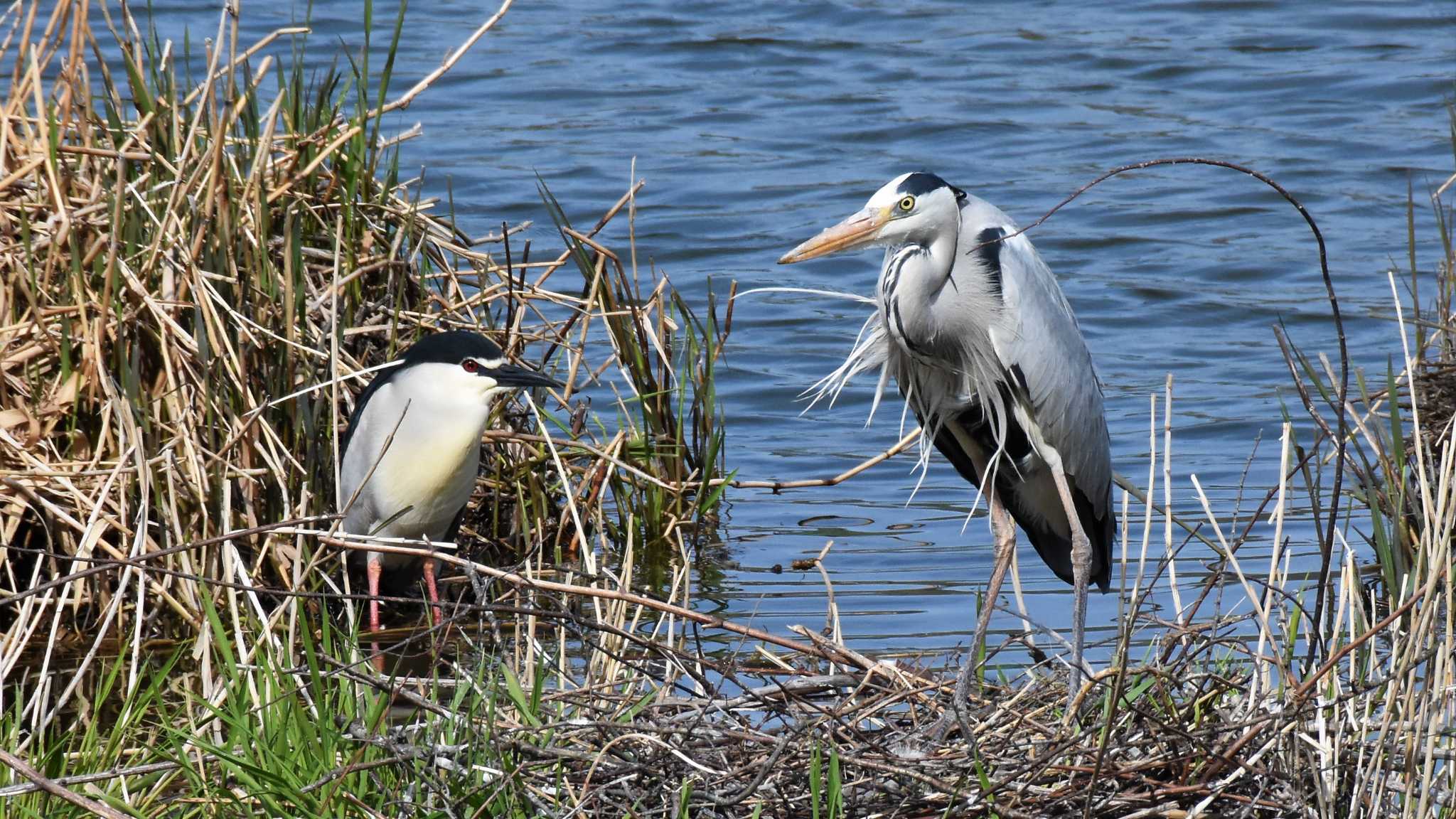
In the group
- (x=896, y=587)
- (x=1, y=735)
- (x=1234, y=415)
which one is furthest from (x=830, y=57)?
(x=1, y=735)

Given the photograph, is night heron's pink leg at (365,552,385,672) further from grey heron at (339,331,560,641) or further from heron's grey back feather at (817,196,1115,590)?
heron's grey back feather at (817,196,1115,590)

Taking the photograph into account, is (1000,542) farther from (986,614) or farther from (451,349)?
(451,349)

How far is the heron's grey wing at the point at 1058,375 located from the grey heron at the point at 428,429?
4.24 ft

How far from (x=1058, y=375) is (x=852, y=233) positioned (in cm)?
79

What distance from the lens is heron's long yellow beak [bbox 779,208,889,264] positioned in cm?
446

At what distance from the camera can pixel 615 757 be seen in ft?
11.1

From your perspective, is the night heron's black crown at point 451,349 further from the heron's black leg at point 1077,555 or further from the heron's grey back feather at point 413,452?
the heron's black leg at point 1077,555

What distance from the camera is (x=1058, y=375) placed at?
4.93m

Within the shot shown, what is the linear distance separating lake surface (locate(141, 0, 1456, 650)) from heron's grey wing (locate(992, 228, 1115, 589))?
483 mm

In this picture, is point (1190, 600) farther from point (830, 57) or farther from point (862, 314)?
point (830, 57)

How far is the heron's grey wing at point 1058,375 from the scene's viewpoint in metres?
4.79

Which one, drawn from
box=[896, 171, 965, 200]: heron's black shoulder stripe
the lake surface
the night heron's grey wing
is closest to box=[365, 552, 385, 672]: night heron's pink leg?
the night heron's grey wing

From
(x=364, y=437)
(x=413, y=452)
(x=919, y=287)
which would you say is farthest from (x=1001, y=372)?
(x=364, y=437)

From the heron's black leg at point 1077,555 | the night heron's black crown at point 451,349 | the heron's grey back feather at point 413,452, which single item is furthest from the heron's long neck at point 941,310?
the heron's grey back feather at point 413,452
